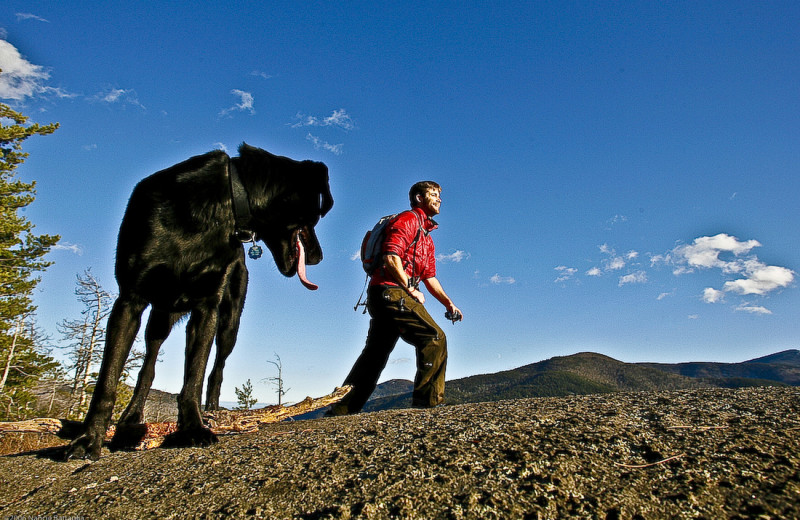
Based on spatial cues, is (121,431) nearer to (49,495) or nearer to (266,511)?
(49,495)

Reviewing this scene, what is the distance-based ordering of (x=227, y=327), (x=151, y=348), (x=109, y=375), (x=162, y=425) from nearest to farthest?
(x=109, y=375), (x=162, y=425), (x=151, y=348), (x=227, y=327)

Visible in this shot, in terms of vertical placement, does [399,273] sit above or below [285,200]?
below

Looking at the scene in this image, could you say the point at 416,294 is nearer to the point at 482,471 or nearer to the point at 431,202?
the point at 431,202

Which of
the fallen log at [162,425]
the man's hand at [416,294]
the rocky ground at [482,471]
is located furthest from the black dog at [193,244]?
the man's hand at [416,294]

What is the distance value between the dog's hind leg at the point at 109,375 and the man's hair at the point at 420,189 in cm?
267

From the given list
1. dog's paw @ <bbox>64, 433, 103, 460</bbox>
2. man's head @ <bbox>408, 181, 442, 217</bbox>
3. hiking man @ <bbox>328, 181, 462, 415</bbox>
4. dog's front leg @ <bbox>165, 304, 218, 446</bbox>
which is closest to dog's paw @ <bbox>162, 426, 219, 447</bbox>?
dog's front leg @ <bbox>165, 304, 218, 446</bbox>

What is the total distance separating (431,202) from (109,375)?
313 centimetres

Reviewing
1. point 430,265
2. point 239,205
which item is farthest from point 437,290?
point 239,205

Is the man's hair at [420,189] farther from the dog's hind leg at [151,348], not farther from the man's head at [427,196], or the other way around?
the dog's hind leg at [151,348]

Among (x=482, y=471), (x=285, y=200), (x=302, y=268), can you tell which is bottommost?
(x=482, y=471)

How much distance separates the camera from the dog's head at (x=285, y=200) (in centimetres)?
385

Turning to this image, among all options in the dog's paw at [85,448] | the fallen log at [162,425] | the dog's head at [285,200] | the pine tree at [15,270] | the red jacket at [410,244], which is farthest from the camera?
the pine tree at [15,270]

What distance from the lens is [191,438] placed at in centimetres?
328

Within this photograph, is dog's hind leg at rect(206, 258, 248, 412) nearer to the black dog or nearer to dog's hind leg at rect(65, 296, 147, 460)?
the black dog
